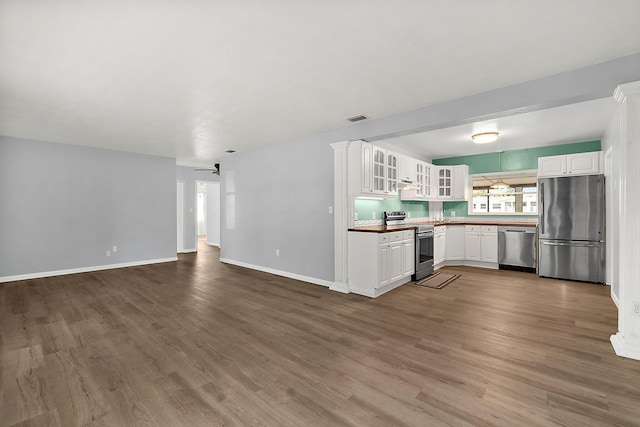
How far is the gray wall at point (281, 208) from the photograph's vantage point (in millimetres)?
4844

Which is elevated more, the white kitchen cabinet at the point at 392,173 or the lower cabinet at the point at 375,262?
the white kitchen cabinet at the point at 392,173

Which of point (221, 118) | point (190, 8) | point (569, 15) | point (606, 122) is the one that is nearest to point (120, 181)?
point (221, 118)

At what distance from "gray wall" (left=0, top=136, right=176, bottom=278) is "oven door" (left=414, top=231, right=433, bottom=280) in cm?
582

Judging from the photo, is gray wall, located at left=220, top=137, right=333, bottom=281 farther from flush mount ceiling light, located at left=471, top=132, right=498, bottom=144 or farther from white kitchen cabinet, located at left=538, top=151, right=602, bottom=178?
white kitchen cabinet, located at left=538, top=151, right=602, bottom=178

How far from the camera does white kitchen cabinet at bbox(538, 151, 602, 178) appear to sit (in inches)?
192

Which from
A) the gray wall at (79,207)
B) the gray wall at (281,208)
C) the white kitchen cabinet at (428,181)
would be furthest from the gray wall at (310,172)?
the white kitchen cabinet at (428,181)

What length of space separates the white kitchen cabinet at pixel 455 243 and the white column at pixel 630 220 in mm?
3994

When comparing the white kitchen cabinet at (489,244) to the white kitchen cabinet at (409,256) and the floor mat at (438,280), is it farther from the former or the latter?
the white kitchen cabinet at (409,256)

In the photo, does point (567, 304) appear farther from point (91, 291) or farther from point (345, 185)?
point (91, 291)

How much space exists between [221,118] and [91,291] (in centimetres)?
339

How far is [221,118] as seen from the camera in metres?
4.09

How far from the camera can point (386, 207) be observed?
5.86 metres

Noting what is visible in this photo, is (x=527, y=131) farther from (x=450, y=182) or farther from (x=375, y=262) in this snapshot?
(x=375, y=262)

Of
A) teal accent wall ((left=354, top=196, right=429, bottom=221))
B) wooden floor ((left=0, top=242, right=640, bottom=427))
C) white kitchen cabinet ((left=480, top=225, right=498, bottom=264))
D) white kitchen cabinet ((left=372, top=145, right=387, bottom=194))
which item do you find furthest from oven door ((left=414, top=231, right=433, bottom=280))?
white kitchen cabinet ((left=480, top=225, right=498, bottom=264))
